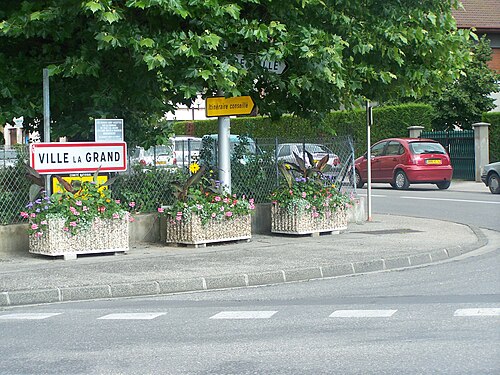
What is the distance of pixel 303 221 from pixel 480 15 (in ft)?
125

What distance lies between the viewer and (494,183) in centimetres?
2794

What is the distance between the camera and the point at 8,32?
14.3 meters

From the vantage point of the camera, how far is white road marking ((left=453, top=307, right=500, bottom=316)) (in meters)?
8.91

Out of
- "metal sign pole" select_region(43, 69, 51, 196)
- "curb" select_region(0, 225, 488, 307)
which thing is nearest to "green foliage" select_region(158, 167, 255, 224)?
"metal sign pole" select_region(43, 69, 51, 196)

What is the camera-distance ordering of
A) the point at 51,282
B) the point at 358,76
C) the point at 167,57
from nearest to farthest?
the point at 51,282
the point at 167,57
the point at 358,76

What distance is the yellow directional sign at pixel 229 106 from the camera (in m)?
16.0

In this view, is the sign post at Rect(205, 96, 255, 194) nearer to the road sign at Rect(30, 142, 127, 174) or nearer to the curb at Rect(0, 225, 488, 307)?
the road sign at Rect(30, 142, 127, 174)

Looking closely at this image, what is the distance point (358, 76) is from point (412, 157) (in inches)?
604

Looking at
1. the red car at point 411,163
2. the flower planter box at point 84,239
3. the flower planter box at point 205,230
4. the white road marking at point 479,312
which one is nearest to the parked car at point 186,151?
the flower planter box at point 205,230

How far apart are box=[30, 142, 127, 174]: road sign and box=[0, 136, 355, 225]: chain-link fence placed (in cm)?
47

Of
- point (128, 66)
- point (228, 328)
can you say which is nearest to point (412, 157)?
point (128, 66)

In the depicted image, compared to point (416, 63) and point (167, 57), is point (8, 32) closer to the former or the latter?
point (167, 57)

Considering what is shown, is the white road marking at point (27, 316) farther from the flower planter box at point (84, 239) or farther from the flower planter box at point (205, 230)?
the flower planter box at point (205, 230)

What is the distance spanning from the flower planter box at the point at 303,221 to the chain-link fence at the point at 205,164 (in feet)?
2.61
